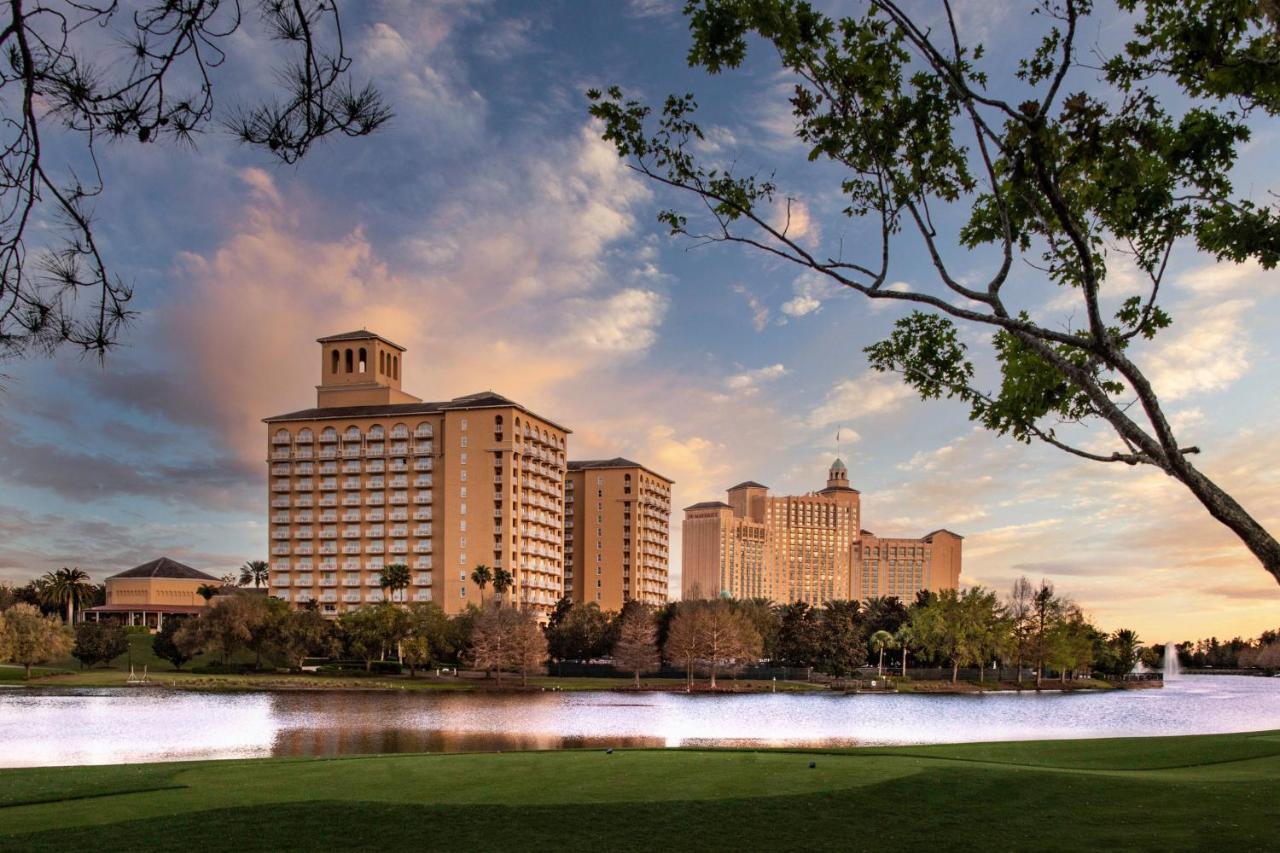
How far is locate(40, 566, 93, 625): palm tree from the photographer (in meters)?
143

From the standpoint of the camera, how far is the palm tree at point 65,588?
5614 inches

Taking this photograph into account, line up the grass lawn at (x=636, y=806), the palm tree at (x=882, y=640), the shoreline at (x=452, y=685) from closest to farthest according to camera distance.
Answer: the grass lawn at (x=636, y=806)
the shoreline at (x=452, y=685)
the palm tree at (x=882, y=640)

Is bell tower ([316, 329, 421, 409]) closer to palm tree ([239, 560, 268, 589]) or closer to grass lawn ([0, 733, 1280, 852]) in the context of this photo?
palm tree ([239, 560, 268, 589])

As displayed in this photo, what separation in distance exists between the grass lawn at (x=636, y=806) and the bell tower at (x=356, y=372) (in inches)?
5575

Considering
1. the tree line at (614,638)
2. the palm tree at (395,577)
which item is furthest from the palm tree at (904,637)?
the palm tree at (395,577)

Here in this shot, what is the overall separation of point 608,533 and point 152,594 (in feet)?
257

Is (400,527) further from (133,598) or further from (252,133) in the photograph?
(252,133)

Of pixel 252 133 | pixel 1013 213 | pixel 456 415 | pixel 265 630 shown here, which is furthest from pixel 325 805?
pixel 456 415

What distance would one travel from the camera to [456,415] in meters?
149

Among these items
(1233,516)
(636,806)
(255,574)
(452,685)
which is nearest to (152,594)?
(255,574)

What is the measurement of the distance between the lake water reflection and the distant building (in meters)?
101

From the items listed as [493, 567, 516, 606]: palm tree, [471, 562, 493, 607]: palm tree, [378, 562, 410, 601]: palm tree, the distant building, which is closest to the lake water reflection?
[493, 567, 516, 606]: palm tree

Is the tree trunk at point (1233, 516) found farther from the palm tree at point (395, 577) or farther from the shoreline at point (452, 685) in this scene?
the palm tree at point (395, 577)

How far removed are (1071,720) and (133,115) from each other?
62085mm
